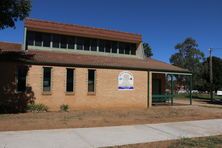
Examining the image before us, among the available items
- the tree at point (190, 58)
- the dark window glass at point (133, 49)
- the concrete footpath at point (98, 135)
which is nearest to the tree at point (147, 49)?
the tree at point (190, 58)

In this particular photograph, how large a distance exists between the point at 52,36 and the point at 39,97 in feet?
19.6

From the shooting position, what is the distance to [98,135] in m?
9.46

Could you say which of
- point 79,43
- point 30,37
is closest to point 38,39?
point 30,37

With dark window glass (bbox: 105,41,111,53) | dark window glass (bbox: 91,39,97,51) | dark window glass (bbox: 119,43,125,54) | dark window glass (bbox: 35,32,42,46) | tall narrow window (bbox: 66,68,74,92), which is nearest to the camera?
tall narrow window (bbox: 66,68,74,92)

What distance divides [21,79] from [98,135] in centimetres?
1003

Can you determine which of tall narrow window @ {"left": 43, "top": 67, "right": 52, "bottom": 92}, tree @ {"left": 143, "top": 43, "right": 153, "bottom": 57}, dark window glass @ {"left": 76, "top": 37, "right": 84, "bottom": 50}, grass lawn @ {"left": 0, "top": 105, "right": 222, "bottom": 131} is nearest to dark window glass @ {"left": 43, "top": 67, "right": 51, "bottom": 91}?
tall narrow window @ {"left": 43, "top": 67, "right": 52, "bottom": 92}

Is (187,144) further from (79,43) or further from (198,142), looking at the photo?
(79,43)

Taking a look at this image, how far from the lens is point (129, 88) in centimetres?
2159

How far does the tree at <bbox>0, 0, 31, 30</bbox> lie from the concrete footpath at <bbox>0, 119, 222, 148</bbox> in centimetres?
Result: 824

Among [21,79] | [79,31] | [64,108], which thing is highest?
[79,31]

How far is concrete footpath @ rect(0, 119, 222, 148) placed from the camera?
8.05m

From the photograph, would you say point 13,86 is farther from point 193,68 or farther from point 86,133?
point 193,68

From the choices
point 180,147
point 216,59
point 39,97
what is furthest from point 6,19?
point 216,59

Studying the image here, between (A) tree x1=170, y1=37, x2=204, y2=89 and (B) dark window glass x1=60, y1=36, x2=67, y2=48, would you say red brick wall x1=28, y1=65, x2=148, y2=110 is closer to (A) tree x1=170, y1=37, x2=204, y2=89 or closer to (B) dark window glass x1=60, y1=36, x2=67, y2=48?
(B) dark window glass x1=60, y1=36, x2=67, y2=48
